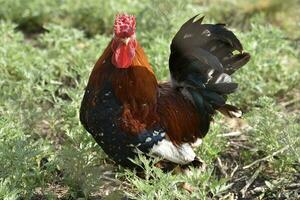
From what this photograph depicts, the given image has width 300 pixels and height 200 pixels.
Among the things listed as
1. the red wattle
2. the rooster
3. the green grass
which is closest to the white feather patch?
the rooster

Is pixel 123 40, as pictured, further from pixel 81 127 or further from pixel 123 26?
pixel 81 127

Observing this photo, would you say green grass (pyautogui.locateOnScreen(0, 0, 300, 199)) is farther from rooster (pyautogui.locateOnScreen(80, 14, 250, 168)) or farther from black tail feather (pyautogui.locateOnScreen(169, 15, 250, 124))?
black tail feather (pyautogui.locateOnScreen(169, 15, 250, 124))

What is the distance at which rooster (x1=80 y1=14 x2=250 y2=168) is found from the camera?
3.61m

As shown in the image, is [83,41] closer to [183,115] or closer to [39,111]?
[39,111]

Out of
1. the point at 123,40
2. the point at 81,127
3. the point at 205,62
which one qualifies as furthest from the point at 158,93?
the point at 81,127

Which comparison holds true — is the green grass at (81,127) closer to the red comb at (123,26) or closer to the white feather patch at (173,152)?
the white feather patch at (173,152)

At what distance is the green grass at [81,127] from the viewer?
3.65 metres

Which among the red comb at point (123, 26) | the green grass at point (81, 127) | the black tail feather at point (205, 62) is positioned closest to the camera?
the red comb at point (123, 26)

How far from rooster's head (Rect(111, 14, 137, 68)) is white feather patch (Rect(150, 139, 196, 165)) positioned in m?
0.54

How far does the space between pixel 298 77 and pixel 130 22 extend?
2292 mm

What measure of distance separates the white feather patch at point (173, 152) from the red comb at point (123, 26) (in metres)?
0.69

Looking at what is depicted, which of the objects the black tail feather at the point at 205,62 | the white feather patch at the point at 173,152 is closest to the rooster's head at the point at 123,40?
the black tail feather at the point at 205,62

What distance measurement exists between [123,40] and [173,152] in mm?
763

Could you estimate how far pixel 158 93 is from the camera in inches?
153
